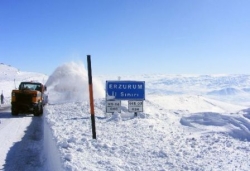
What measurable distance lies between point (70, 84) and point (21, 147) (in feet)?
119

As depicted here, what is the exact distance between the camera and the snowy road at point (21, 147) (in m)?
→ 8.36

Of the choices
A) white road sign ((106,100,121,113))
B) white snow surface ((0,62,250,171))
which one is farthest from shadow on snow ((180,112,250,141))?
white road sign ((106,100,121,113))

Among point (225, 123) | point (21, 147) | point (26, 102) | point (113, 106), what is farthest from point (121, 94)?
point (26, 102)

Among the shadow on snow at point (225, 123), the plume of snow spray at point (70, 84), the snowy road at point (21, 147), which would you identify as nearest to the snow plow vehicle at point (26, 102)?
the snowy road at point (21, 147)

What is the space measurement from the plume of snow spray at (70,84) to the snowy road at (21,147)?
24.5 metres

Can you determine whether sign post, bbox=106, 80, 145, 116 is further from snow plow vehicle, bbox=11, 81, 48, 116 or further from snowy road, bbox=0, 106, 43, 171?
snow plow vehicle, bbox=11, 81, 48, 116

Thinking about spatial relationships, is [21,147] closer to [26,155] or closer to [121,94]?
[26,155]

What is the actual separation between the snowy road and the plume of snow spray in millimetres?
24515

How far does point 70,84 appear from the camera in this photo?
46.3 metres

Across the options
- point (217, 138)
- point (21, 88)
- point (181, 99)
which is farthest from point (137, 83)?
point (181, 99)

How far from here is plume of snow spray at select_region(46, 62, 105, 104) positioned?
4156 centimetres

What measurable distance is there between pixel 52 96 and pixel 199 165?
39852mm

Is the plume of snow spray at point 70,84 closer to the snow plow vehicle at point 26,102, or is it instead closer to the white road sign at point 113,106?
the snow plow vehicle at point 26,102

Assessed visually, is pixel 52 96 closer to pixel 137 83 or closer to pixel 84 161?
pixel 137 83
